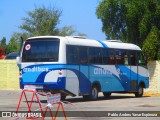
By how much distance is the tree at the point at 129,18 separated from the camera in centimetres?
3503

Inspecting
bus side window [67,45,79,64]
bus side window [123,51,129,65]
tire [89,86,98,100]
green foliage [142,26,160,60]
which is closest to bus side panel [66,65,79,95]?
bus side window [67,45,79,64]

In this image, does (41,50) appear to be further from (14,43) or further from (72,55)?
(14,43)

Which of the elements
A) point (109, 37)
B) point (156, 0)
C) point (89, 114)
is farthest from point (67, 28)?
point (89, 114)

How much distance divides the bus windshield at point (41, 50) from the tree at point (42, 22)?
119ft

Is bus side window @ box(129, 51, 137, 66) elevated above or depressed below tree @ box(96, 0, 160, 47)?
below

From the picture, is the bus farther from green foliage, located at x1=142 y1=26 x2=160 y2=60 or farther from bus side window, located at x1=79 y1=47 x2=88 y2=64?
green foliage, located at x1=142 y1=26 x2=160 y2=60

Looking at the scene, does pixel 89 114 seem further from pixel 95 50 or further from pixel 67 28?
pixel 67 28

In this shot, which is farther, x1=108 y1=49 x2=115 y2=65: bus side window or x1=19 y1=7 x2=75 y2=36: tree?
x1=19 y1=7 x2=75 y2=36: tree

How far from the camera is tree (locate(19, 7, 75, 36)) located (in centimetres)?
5969

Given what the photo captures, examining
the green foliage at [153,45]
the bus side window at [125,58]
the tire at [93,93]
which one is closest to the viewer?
the tire at [93,93]

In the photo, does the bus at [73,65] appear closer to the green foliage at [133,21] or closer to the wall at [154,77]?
the wall at [154,77]

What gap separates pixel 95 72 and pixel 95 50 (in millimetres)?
1160

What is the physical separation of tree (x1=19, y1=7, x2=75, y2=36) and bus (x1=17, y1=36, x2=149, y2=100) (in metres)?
33.7

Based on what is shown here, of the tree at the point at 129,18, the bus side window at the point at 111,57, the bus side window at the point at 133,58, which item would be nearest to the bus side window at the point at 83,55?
the bus side window at the point at 111,57
